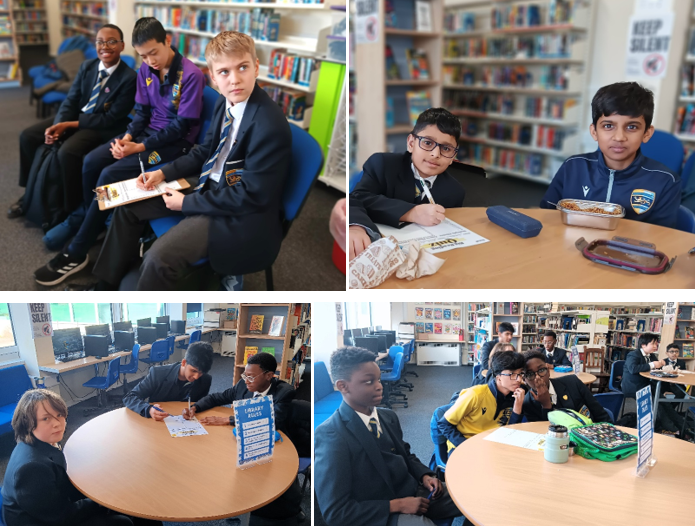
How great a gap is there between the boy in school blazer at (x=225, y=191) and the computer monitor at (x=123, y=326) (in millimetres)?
157

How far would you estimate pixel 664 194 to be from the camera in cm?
147

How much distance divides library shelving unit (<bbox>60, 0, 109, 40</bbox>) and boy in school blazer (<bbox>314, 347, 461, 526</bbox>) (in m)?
1.90

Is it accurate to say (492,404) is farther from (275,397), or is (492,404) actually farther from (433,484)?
(275,397)

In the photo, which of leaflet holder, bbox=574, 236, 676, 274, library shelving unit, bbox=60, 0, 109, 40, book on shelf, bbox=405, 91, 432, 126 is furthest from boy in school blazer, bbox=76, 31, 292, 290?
leaflet holder, bbox=574, 236, 676, 274

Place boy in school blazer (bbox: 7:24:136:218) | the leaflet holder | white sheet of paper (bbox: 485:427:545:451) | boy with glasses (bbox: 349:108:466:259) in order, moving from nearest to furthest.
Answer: the leaflet holder, boy with glasses (bbox: 349:108:466:259), white sheet of paper (bbox: 485:427:545:451), boy in school blazer (bbox: 7:24:136:218)

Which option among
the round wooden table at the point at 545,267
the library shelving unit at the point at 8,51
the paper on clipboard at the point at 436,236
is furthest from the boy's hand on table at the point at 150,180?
the library shelving unit at the point at 8,51

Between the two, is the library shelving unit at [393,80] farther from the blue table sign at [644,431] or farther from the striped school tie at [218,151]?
the blue table sign at [644,431]

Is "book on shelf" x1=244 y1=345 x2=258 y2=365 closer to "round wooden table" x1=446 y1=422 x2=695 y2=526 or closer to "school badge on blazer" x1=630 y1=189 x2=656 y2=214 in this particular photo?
"round wooden table" x1=446 y1=422 x2=695 y2=526

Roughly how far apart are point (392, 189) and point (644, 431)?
1.07 meters

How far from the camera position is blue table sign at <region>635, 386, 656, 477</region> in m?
1.44

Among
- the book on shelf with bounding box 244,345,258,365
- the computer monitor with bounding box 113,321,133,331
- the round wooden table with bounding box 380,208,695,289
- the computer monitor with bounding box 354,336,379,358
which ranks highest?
the round wooden table with bounding box 380,208,695,289

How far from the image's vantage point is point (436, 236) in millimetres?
1377

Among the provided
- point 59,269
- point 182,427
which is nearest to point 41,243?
point 59,269

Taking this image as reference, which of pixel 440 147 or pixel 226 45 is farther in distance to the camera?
pixel 226 45
